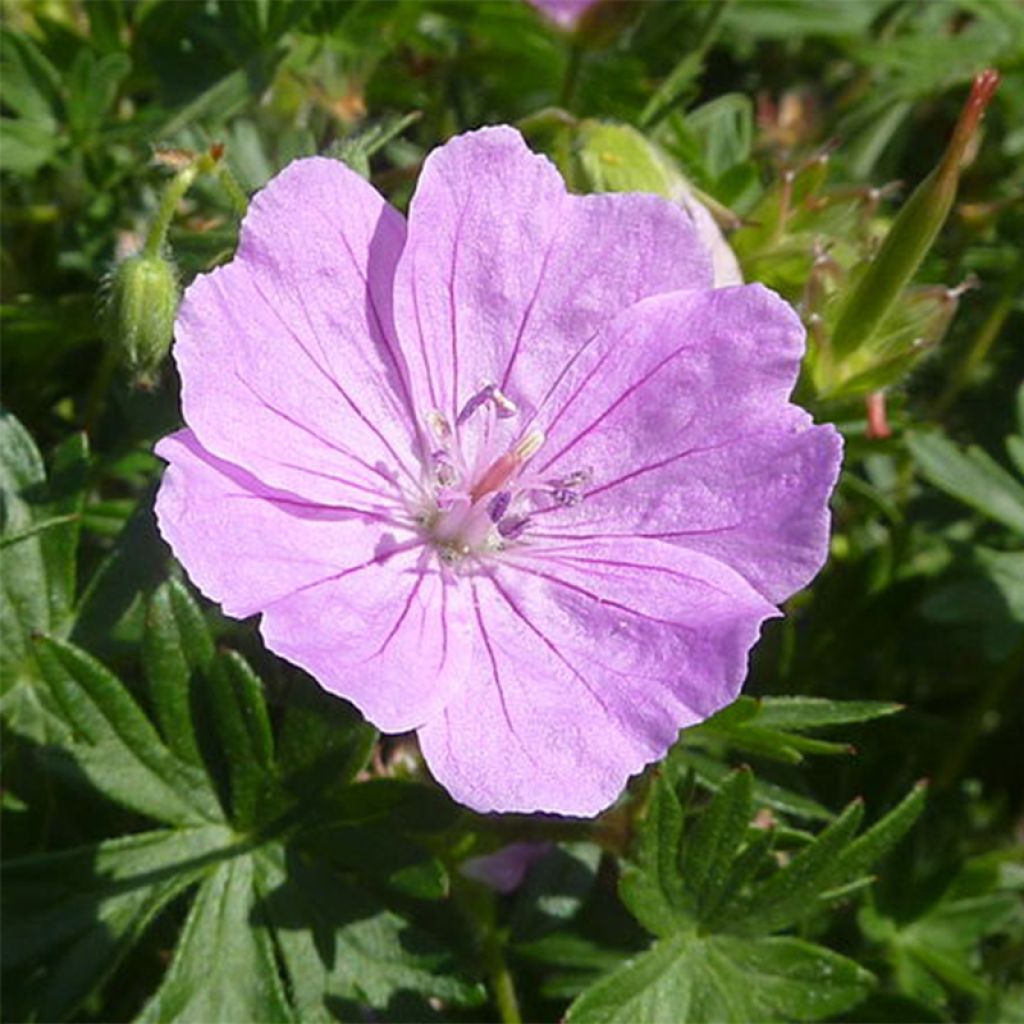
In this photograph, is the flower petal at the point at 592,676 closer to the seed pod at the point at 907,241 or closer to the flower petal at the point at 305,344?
the flower petal at the point at 305,344

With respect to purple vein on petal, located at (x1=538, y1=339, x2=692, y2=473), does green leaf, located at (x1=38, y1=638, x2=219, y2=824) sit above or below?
below

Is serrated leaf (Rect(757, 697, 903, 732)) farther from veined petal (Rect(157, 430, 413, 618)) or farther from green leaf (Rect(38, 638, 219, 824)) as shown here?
green leaf (Rect(38, 638, 219, 824))

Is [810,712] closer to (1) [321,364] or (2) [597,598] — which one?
(2) [597,598]

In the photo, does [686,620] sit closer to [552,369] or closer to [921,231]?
[552,369]

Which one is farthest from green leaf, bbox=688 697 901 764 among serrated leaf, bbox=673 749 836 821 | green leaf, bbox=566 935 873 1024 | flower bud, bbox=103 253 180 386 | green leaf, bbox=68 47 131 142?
green leaf, bbox=68 47 131 142

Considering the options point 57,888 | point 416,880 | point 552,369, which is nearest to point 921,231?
point 552,369

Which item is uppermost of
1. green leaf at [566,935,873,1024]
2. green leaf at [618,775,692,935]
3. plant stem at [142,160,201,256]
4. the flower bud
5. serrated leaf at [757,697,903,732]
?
plant stem at [142,160,201,256]
